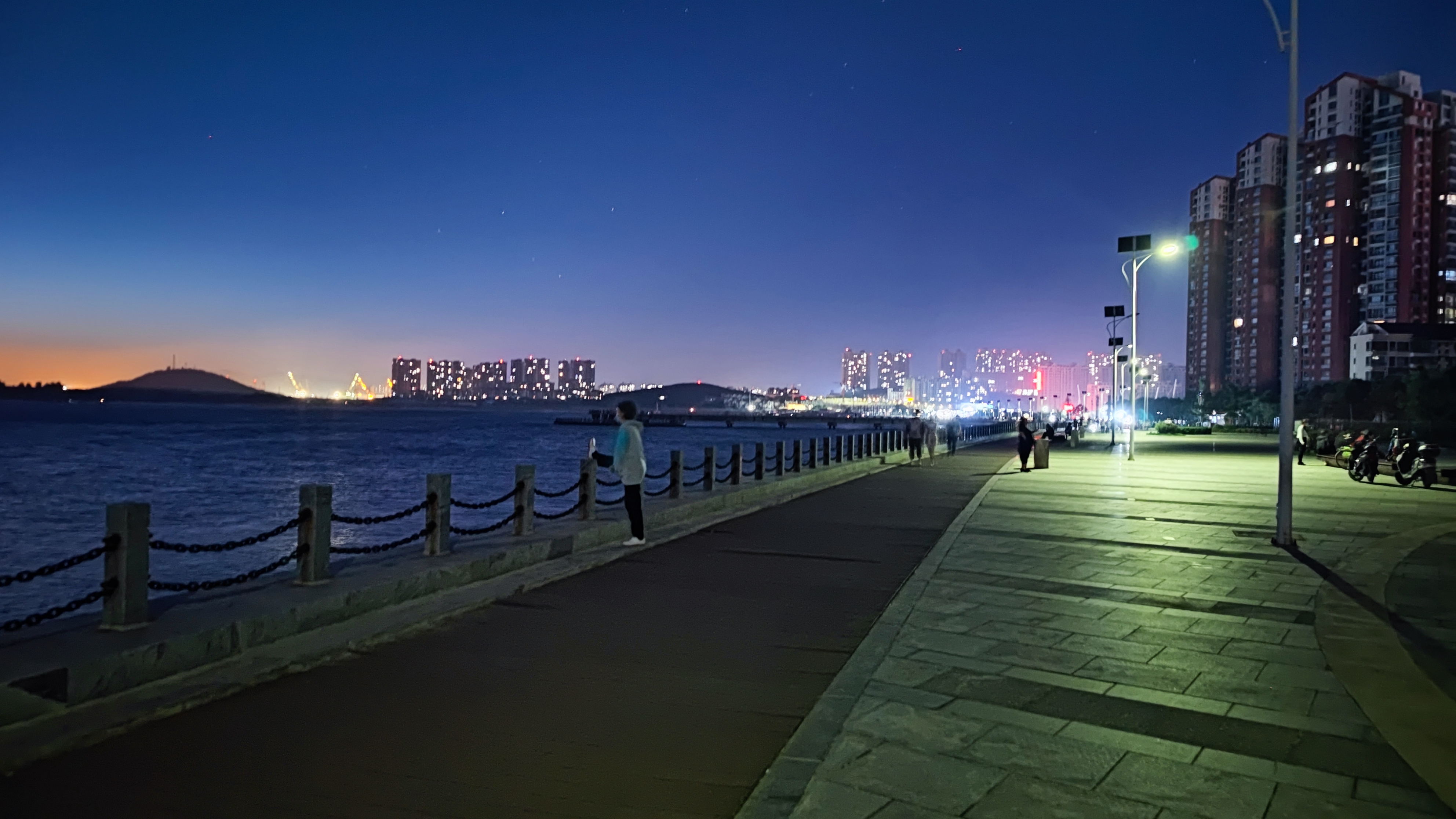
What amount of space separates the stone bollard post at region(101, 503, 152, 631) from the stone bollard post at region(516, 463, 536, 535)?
4.71m

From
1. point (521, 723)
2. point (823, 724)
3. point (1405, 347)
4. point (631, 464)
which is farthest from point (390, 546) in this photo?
point (1405, 347)

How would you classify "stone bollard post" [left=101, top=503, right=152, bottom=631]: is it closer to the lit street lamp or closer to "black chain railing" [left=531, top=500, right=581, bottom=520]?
"black chain railing" [left=531, top=500, right=581, bottom=520]

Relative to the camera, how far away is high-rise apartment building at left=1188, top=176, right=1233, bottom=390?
155m

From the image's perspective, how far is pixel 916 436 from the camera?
110 ft

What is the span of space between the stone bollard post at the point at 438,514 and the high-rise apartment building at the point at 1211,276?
6278 inches

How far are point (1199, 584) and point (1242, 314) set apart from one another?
511 ft

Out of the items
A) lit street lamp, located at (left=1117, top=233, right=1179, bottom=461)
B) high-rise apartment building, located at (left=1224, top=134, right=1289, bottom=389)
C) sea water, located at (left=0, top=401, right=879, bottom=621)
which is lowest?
sea water, located at (left=0, top=401, right=879, bottom=621)

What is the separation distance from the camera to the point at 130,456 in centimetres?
7144

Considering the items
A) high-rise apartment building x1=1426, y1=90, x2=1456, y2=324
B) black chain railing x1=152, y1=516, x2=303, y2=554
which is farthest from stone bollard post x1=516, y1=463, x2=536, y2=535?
high-rise apartment building x1=1426, y1=90, x2=1456, y2=324

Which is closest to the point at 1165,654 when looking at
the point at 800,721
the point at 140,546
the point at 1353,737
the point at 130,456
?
the point at 1353,737

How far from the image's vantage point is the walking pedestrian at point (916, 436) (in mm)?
33094

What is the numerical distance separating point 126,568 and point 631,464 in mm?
5438

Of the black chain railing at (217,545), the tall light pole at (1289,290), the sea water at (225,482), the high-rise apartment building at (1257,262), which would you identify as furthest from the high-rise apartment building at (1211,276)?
the black chain railing at (217,545)

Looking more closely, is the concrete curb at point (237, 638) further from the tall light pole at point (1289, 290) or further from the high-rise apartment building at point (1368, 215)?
the high-rise apartment building at point (1368, 215)
